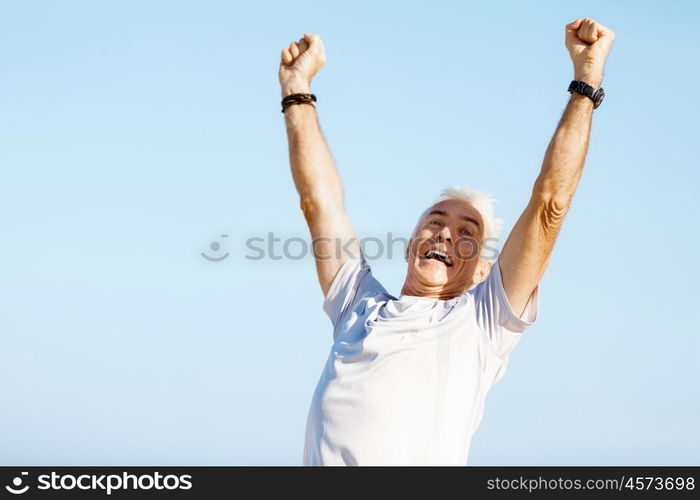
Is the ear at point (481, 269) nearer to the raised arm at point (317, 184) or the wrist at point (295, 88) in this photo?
the raised arm at point (317, 184)

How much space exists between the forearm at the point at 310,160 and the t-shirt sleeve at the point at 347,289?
425 mm

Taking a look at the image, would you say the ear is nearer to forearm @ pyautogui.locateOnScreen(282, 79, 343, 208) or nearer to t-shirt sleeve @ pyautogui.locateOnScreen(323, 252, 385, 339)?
t-shirt sleeve @ pyautogui.locateOnScreen(323, 252, 385, 339)

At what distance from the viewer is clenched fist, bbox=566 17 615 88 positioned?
16.9ft

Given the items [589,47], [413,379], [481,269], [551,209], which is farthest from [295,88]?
[413,379]

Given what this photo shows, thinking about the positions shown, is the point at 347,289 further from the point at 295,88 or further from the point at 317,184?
the point at 295,88

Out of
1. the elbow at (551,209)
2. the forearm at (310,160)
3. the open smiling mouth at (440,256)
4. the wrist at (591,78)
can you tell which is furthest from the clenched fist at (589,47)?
the forearm at (310,160)

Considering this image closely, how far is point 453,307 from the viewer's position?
513 cm

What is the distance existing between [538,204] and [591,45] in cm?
109

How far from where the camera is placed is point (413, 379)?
4746mm

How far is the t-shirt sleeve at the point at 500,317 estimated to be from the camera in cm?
494

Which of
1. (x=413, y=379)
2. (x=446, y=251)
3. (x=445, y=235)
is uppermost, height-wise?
(x=445, y=235)

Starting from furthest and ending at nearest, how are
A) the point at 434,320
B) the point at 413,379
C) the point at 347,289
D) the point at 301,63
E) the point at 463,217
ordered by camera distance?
the point at 301,63 → the point at 463,217 → the point at 347,289 → the point at 434,320 → the point at 413,379

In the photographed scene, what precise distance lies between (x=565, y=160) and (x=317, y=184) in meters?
1.62
